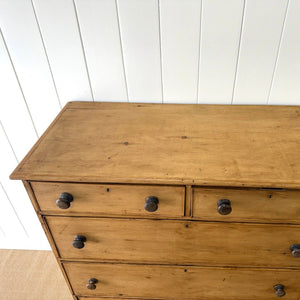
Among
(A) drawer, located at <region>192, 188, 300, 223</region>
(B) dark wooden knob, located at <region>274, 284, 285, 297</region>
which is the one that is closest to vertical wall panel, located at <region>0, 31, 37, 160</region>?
(A) drawer, located at <region>192, 188, 300, 223</region>

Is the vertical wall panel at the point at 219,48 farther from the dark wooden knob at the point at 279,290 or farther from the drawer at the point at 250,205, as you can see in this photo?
the dark wooden knob at the point at 279,290

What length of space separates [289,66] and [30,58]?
1.09 meters

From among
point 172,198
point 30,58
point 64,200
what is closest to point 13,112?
point 30,58

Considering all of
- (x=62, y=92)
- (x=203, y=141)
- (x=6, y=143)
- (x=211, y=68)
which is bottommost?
(x=203, y=141)

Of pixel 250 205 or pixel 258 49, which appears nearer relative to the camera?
pixel 250 205

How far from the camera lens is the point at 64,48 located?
1.09 metres

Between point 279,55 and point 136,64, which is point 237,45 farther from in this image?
point 136,64

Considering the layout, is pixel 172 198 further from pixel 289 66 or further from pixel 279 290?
pixel 289 66

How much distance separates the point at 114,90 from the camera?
3.85 feet

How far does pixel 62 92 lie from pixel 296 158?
0.99m

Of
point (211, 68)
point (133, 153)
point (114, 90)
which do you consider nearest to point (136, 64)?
point (114, 90)

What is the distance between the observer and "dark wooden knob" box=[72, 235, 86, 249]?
958 millimetres

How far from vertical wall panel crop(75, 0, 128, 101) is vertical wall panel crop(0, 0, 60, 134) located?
0.65 feet

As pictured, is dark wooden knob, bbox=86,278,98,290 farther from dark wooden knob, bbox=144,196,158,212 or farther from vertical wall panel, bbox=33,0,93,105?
vertical wall panel, bbox=33,0,93,105
